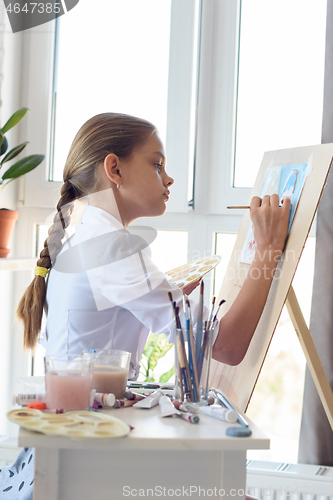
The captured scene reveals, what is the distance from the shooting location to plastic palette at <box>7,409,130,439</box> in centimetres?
71

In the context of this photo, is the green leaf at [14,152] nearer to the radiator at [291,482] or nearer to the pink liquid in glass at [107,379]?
the pink liquid in glass at [107,379]

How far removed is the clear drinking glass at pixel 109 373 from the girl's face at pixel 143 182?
425 mm

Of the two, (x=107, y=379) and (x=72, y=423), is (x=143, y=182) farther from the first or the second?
(x=72, y=423)

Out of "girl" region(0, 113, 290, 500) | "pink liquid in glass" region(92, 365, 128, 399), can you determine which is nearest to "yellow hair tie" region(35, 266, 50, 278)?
"girl" region(0, 113, 290, 500)

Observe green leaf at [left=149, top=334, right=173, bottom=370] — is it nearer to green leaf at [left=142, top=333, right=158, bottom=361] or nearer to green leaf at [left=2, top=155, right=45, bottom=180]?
green leaf at [left=142, top=333, right=158, bottom=361]

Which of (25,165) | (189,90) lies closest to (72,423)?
(25,165)

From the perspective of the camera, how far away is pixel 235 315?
3.43ft

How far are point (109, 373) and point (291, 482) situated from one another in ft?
→ 3.41

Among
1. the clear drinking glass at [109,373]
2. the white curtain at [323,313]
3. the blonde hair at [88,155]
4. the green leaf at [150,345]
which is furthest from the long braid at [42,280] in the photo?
the white curtain at [323,313]

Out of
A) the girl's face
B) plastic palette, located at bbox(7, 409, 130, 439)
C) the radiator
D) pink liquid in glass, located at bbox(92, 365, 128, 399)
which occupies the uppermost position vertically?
the girl's face

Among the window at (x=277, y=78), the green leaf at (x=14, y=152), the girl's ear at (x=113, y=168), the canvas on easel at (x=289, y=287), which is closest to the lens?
the canvas on easel at (x=289, y=287)

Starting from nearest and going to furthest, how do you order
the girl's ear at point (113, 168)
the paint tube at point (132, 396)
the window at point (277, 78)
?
1. the paint tube at point (132, 396)
2. the girl's ear at point (113, 168)
3. the window at point (277, 78)

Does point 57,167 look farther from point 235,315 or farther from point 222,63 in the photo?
point 235,315

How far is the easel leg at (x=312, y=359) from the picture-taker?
119 cm
